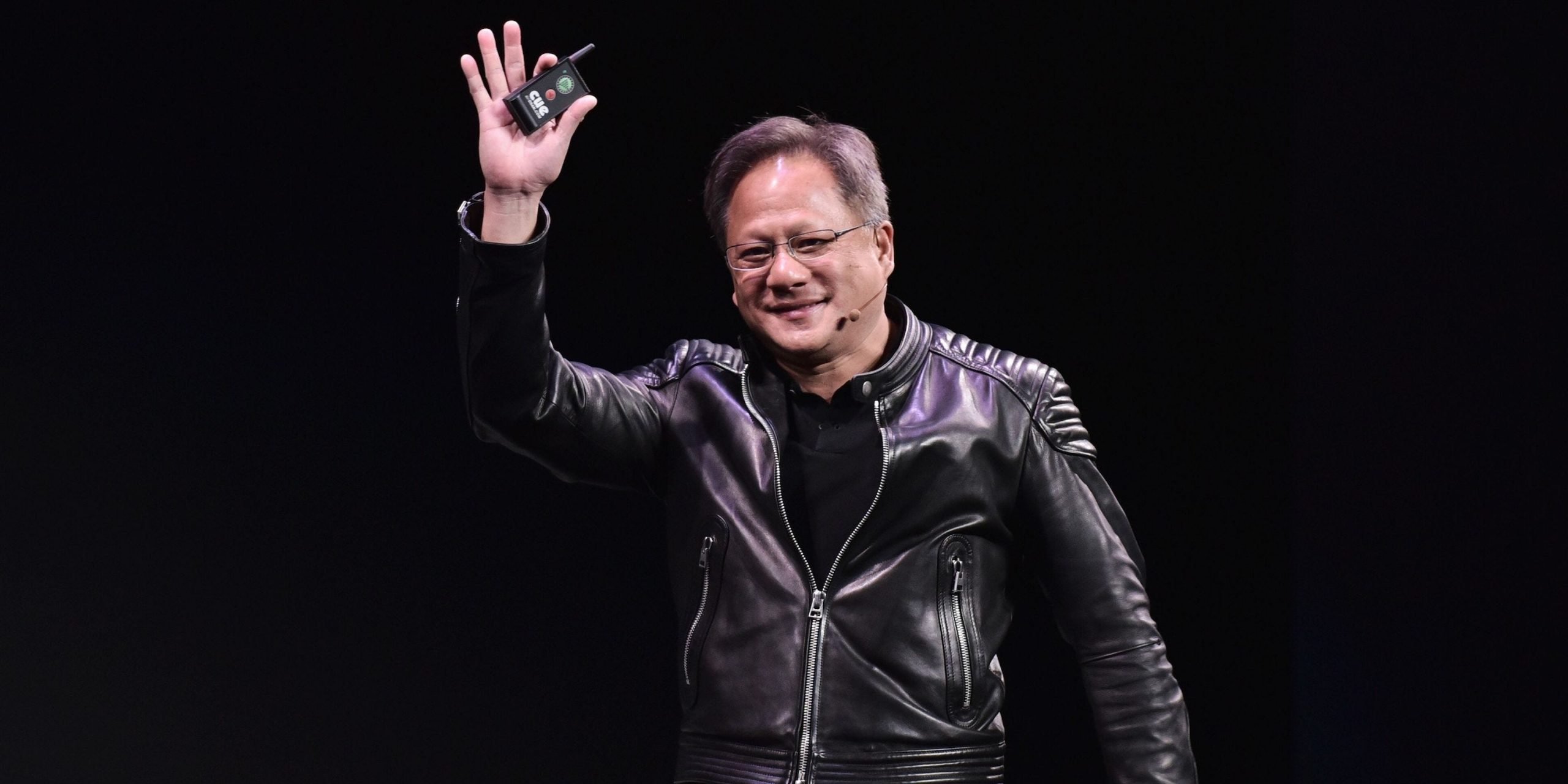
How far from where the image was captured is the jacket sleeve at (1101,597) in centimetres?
170

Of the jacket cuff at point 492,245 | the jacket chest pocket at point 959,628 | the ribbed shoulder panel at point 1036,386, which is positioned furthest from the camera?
the ribbed shoulder panel at point 1036,386

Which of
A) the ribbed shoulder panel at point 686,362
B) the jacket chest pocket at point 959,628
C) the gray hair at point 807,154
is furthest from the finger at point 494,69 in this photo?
the jacket chest pocket at point 959,628

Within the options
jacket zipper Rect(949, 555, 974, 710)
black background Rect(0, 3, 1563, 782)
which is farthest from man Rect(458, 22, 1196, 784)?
black background Rect(0, 3, 1563, 782)

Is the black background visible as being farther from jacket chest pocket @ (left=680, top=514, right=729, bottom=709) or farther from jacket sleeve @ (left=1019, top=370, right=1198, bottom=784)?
jacket chest pocket @ (left=680, top=514, right=729, bottom=709)

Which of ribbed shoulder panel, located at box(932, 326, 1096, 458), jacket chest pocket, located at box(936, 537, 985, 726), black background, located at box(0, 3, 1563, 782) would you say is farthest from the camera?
black background, located at box(0, 3, 1563, 782)

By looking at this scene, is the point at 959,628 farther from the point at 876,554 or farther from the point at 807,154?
→ the point at 807,154

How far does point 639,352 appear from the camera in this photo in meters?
3.13

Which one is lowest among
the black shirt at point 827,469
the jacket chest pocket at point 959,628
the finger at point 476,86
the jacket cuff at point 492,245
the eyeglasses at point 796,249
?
the jacket chest pocket at point 959,628

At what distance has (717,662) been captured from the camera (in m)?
1.71

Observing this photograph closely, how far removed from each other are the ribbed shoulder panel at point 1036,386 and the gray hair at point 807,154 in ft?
0.65

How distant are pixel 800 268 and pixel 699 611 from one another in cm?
43

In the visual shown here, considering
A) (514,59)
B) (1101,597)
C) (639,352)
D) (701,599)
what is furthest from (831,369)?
(639,352)

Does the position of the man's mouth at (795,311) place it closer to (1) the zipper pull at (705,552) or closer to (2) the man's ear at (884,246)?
(2) the man's ear at (884,246)

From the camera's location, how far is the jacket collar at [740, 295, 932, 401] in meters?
1.75
